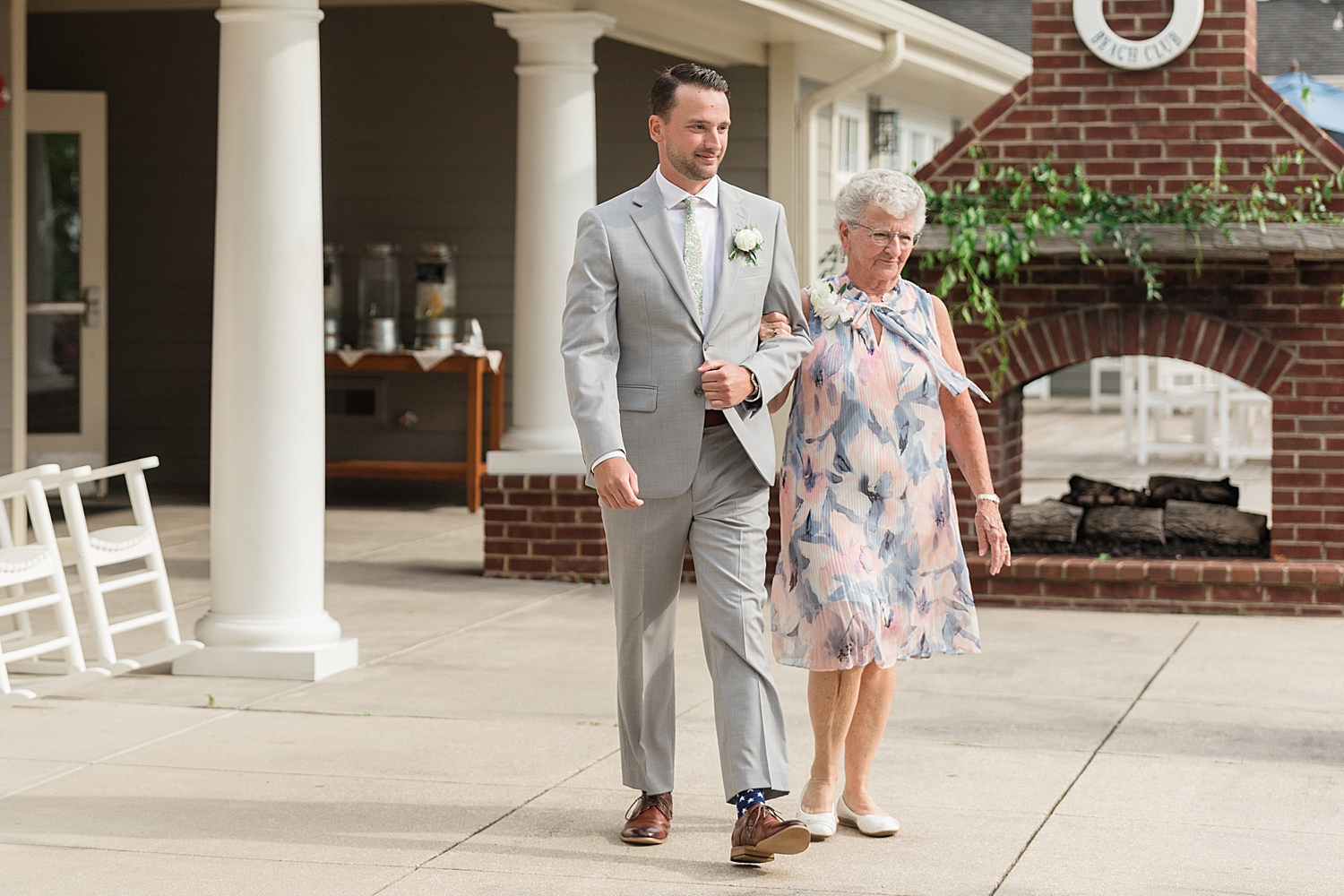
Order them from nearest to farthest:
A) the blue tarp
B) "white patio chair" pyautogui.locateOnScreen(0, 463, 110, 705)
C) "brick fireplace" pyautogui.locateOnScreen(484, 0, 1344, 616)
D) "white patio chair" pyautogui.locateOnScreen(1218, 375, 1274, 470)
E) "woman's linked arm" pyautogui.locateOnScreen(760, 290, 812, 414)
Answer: "woman's linked arm" pyautogui.locateOnScreen(760, 290, 812, 414), "white patio chair" pyautogui.locateOnScreen(0, 463, 110, 705), "brick fireplace" pyautogui.locateOnScreen(484, 0, 1344, 616), the blue tarp, "white patio chair" pyautogui.locateOnScreen(1218, 375, 1274, 470)

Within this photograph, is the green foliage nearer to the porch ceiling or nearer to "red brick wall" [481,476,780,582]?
"red brick wall" [481,476,780,582]

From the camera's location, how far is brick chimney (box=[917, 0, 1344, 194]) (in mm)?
7668

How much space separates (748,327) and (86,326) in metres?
8.19

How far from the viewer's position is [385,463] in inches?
457

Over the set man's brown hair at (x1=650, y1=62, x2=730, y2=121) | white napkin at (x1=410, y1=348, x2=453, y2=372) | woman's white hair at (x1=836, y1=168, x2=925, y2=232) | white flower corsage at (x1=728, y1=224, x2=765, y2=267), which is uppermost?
man's brown hair at (x1=650, y1=62, x2=730, y2=121)

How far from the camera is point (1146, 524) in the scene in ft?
26.1

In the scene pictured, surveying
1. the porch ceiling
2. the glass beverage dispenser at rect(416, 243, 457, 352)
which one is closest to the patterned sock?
the porch ceiling

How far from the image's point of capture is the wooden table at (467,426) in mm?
11242

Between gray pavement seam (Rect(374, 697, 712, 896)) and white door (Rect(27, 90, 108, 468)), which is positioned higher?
white door (Rect(27, 90, 108, 468))

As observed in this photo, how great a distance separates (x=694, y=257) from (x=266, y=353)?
7.97 feet

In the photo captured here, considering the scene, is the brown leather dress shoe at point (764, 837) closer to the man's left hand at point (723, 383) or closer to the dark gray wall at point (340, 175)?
the man's left hand at point (723, 383)

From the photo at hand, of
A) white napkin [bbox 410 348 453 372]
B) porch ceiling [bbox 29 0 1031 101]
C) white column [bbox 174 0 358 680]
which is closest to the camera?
white column [bbox 174 0 358 680]

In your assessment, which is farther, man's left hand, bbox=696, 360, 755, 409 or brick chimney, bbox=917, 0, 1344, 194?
brick chimney, bbox=917, 0, 1344, 194

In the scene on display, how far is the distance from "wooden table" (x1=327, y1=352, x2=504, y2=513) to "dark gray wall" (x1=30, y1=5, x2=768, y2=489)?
0.50 metres
